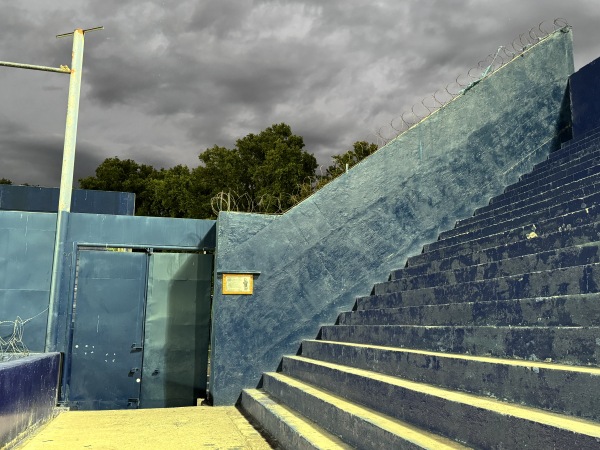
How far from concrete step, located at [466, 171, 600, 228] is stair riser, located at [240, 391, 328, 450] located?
3.90 meters

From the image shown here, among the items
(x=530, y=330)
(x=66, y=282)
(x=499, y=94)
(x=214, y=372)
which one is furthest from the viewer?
(x=499, y=94)

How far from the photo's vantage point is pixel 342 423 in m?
3.79

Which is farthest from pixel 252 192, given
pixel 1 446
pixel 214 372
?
pixel 1 446

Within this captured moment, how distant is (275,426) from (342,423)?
1225 mm

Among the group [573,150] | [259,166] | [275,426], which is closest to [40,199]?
[259,166]

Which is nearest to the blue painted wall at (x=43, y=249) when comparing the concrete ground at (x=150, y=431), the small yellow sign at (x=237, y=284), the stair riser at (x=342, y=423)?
the small yellow sign at (x=237, y=284)

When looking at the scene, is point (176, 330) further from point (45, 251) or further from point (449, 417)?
point (449, 417)

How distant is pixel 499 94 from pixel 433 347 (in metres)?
5.92

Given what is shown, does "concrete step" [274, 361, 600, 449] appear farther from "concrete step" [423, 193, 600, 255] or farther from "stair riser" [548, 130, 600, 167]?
"stair riser" [548, 130, 600, 167]

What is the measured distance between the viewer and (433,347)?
400 centimetres

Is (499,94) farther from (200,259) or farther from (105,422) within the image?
(105,422)

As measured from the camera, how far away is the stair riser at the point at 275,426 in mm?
3977

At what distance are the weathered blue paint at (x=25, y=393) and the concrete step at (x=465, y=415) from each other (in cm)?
265

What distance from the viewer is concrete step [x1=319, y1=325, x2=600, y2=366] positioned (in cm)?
266
